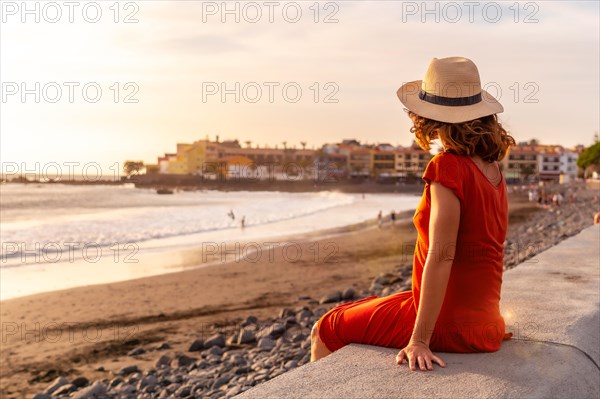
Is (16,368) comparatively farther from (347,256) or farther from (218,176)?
(218,176)

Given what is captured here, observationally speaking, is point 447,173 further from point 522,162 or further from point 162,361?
point 522,162

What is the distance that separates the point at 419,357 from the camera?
244 centimetres

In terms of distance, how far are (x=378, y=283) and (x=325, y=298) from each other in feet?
5.84

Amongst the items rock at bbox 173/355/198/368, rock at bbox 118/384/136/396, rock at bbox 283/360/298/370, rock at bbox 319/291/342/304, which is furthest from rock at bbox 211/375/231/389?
rock at bbox 319/291/342/304

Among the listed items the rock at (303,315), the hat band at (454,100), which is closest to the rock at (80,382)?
the rock at (303,315)

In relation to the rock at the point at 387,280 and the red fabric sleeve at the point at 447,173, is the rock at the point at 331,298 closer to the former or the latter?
Answer: the rock at the point at 387,280

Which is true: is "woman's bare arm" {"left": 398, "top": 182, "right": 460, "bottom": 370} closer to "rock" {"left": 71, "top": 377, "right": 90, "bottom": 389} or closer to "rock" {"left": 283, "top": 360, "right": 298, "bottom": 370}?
"rock" {"left": 283, "top": 360, "right": 298, "bottom": 370}

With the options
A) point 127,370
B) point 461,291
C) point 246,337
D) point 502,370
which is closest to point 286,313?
point 246,337

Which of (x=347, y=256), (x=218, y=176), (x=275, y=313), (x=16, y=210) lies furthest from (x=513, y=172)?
(x=275, y=313)

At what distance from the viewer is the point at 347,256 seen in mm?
16469

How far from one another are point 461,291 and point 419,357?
1.15 ft

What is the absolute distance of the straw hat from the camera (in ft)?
8.13

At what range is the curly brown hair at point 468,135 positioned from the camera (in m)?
2.49

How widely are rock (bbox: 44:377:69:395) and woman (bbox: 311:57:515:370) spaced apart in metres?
4.40
